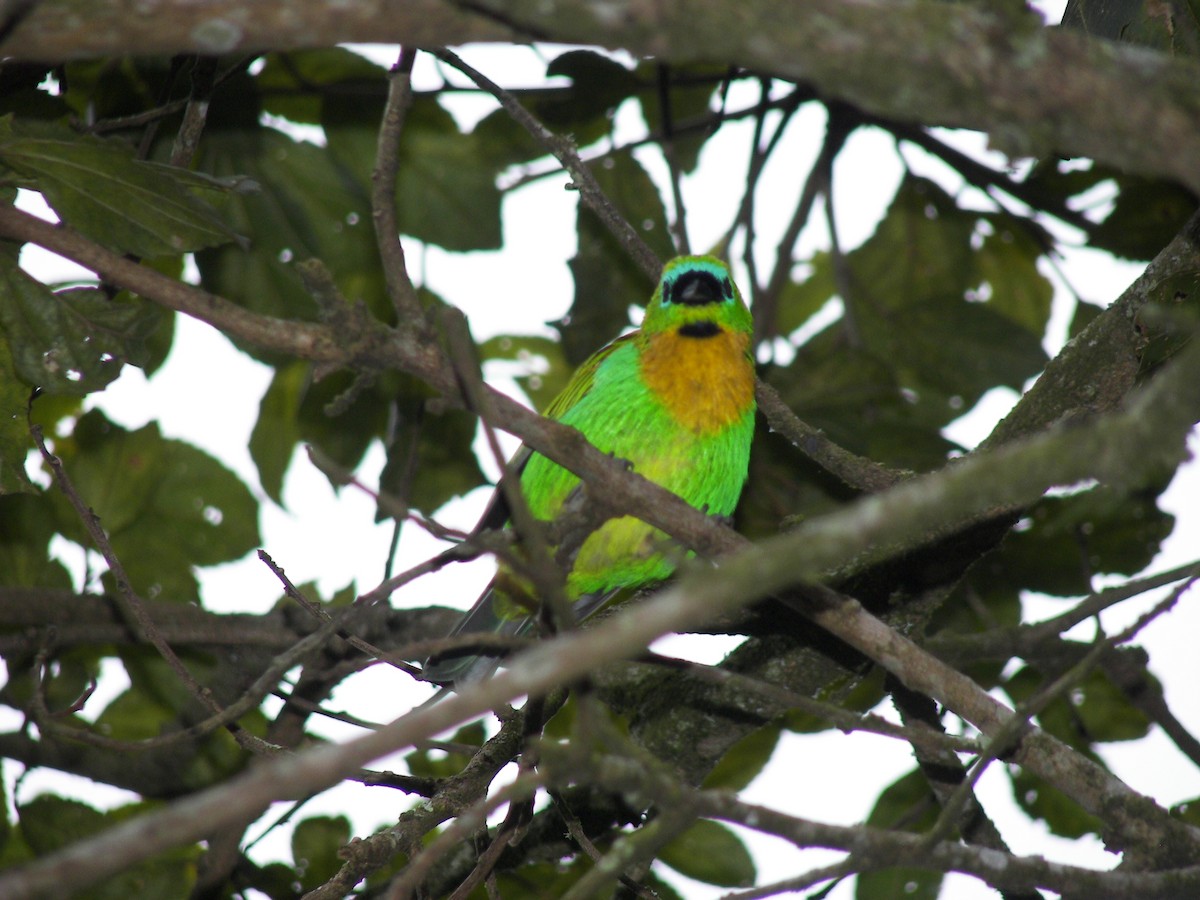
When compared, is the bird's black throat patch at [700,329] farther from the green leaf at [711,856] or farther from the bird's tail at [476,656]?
the green leaf at [711,856]

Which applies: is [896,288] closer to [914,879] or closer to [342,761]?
[914,879]

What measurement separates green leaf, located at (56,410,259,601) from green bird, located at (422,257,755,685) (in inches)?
49.7

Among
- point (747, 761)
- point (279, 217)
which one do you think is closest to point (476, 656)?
point (747, 761)

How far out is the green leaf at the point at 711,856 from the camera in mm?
4508

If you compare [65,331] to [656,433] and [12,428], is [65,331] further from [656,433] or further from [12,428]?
[656,433]

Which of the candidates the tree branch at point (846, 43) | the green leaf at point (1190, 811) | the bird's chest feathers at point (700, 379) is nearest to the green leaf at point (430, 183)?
the bird's chest feathers at point (700, 379)

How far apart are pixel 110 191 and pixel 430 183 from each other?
2111 mm

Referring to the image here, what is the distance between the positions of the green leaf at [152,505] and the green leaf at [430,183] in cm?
136

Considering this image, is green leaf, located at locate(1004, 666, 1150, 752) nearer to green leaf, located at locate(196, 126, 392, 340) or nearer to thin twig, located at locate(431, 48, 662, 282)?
thin twig, located at locate(431, 48, 662, 282)

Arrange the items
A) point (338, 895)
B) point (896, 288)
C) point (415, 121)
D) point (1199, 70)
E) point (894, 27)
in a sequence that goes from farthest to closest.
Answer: point (896, 288) → point (415, 121) → point (338, 895) → point (1199, 70) → point (894, 27)

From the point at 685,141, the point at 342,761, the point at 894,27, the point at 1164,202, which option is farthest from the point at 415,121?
the point at 342,761

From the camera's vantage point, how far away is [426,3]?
66.1 inches

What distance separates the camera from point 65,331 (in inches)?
119

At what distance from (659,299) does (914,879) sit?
2.44 m
